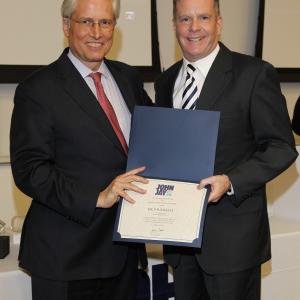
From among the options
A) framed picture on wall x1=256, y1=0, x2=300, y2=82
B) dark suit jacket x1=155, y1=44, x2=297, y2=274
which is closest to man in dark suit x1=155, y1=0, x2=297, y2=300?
dark suit jacket x1=155, y1=44, x2=297, y2=274

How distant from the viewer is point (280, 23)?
3701mm

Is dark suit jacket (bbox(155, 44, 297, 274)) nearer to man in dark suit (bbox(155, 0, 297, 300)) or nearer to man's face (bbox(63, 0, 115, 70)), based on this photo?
man in dark suit (bbox(155, 0, 297, 300))

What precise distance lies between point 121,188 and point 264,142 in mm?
496

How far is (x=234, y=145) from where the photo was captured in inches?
74.6

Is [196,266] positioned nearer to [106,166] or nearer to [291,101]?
[106,166]

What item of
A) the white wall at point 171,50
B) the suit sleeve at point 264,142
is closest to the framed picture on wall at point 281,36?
the white wall at point 171,50

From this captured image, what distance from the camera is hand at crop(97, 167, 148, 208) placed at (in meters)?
1.79

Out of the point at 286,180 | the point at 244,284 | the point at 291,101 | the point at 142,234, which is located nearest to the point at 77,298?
the point at 142,234

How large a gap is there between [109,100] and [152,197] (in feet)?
1.28

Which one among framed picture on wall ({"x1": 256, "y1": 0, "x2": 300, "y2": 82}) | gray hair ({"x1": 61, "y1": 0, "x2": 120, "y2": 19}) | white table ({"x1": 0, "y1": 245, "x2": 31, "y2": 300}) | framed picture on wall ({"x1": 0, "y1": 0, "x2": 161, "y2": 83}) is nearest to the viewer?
gray hair ({"x1": 61, "y1": 0, "x2": 120, "y2": 19})

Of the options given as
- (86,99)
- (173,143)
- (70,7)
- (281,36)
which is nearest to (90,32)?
(70,7)

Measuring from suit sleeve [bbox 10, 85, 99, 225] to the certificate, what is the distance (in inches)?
4.9

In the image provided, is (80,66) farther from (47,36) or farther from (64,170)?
(47,36)

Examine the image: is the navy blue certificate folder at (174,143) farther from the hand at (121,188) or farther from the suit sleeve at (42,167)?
the suit sleeve at (42,167)
